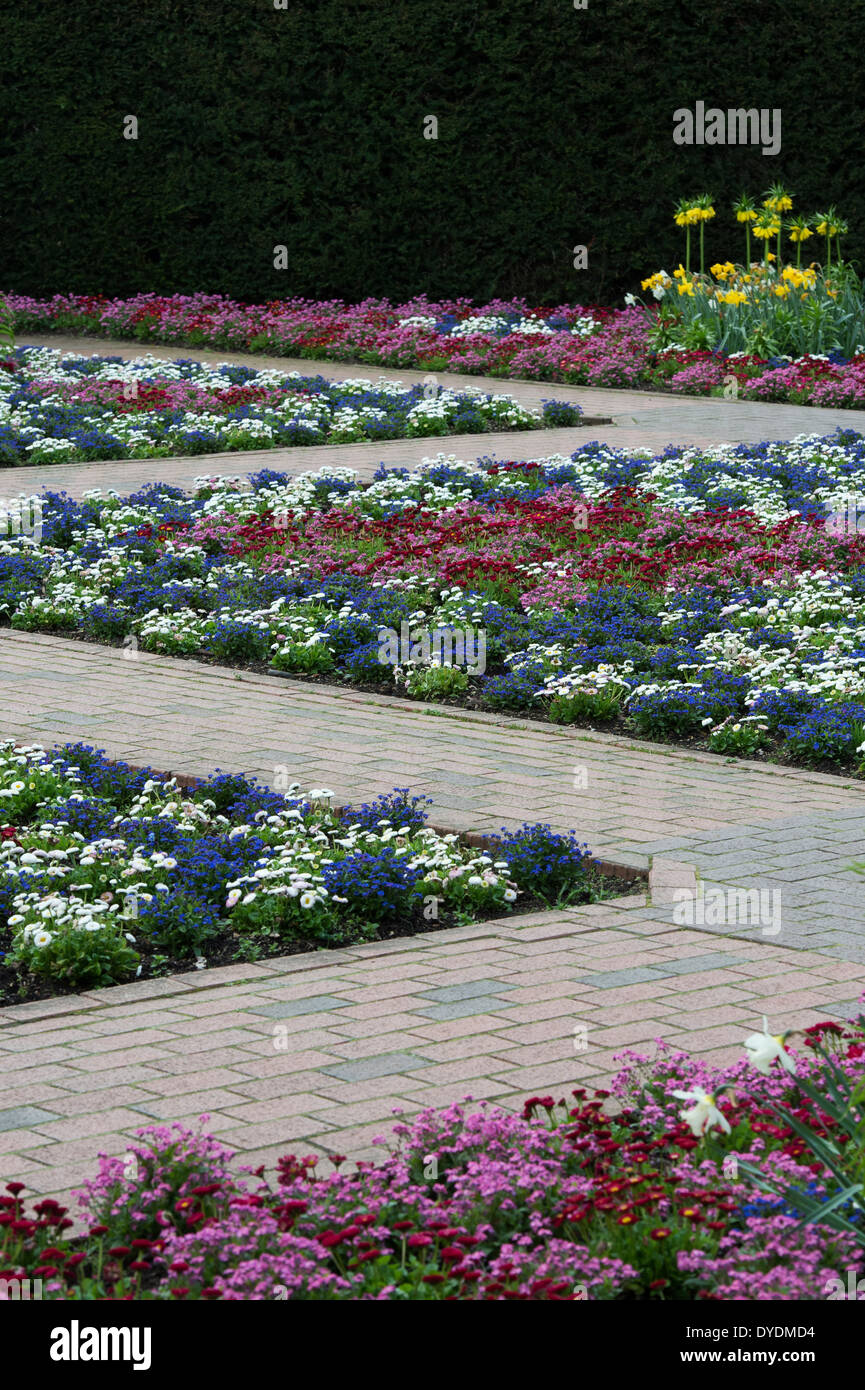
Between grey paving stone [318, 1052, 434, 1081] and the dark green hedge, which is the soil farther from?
the dark green hedge

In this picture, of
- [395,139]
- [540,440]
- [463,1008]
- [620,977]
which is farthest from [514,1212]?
[395,139]

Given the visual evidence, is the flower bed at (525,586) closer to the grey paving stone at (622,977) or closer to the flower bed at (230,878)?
the flower bed at (230,878)

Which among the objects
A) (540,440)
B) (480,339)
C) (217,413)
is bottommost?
(540,440)

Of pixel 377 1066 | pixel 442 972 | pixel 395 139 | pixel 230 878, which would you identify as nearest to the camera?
pixel 377 1066

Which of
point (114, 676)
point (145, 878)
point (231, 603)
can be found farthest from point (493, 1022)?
point (231, 603)

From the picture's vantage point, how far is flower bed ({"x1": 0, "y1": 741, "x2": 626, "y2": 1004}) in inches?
191

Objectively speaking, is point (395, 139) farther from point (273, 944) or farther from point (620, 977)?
point (620, 977)

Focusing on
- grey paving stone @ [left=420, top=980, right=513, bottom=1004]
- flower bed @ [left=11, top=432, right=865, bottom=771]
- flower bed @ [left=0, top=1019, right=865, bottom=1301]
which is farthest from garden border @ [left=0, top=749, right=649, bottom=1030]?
flower bed @ [left=11, top=432, right=865, bottom=771]

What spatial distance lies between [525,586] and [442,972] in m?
4.37

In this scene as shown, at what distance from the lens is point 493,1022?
14.2 ft

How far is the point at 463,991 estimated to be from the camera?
455cm

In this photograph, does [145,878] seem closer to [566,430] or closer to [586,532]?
[586,532]

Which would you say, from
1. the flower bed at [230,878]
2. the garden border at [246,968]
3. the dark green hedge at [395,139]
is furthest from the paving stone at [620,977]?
the dark green hedge at [395,139]
